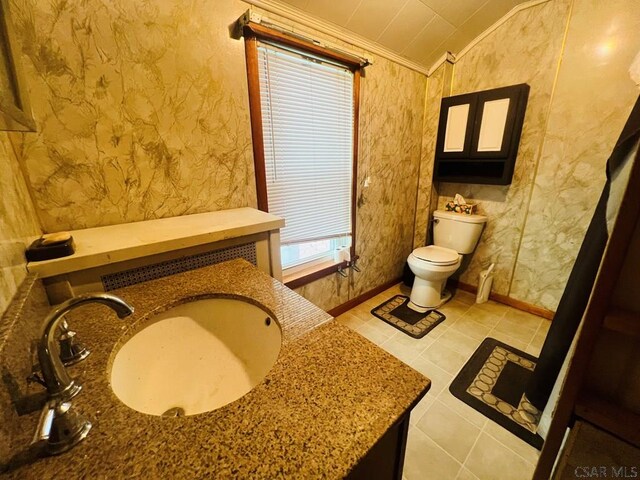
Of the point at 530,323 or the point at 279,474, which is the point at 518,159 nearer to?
the point at 530,323

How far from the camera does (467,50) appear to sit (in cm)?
202

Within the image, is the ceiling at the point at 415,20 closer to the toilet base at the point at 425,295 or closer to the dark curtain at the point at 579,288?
the dark curtain at the point at 579,288

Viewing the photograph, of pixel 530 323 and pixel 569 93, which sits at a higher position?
pixel 569 93

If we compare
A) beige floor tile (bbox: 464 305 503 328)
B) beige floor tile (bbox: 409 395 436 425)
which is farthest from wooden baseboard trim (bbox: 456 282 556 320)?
beige floor tile (bbox: 409 395 436 425)

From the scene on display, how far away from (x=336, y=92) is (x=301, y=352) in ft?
5.39

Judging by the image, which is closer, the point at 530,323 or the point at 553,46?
the point at 553,46

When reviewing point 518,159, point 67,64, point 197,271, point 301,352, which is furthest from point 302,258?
point 518,159

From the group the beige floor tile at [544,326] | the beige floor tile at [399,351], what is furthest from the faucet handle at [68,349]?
the beige floor tile at [544,326]

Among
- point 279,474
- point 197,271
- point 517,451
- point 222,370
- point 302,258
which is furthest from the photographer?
point 302,258

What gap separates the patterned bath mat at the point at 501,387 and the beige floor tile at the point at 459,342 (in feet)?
0.12

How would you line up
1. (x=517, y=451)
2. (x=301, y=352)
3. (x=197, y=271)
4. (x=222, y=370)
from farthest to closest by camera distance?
(x=517, y=451), (x=197, y=271), (x=222, y=370), (x=301, y=352)

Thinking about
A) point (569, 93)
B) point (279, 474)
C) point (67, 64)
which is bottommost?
point (279, 474)

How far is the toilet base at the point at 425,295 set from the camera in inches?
83.9

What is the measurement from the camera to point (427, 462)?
110cm
